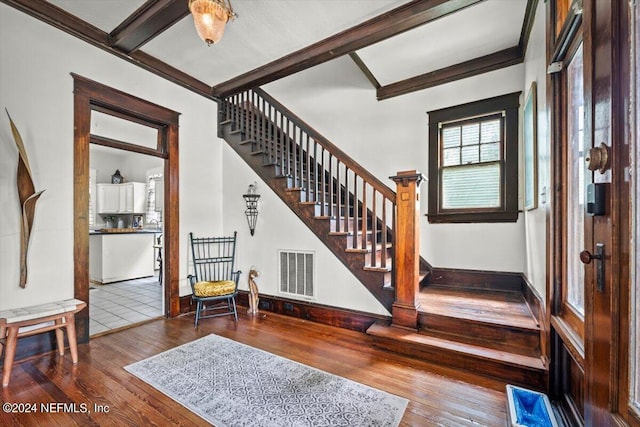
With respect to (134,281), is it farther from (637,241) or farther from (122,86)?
(637,241)

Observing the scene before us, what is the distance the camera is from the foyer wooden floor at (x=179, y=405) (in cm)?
173

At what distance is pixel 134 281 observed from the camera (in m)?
5.52

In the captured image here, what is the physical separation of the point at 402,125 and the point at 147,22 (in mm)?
3091

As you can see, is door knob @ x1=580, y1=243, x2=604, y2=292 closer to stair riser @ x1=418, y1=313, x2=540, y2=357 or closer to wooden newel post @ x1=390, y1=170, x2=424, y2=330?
stair riser @ x1=418, y1=313, x2=540, y2=357

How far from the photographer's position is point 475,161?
11.3 feet

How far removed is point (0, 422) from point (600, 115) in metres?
3.39

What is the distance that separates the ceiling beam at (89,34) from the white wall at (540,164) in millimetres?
3845

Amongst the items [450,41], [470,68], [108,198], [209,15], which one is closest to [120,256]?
[108,198]

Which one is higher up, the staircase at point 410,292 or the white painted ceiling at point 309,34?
the white painted ceiling at point 309,34

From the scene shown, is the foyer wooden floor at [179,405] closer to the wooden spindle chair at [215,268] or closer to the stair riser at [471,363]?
the stair riser at [471,363]

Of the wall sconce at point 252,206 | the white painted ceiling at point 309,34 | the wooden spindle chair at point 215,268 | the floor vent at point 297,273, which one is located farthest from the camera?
the wall sconce at point 252,206

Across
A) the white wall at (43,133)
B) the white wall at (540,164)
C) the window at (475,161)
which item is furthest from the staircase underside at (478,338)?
the white wall at (43,133)

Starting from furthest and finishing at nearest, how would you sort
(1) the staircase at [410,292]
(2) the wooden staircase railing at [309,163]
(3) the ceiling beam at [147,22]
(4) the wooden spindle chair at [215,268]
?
(4) the wooden spindle chair at [215,268]
(2) the wooden staircase railing at [309,163]
(3) the ceiling beam at [147,22]
(1) the staircase at [410,292]

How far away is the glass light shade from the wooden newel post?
6.37ft
